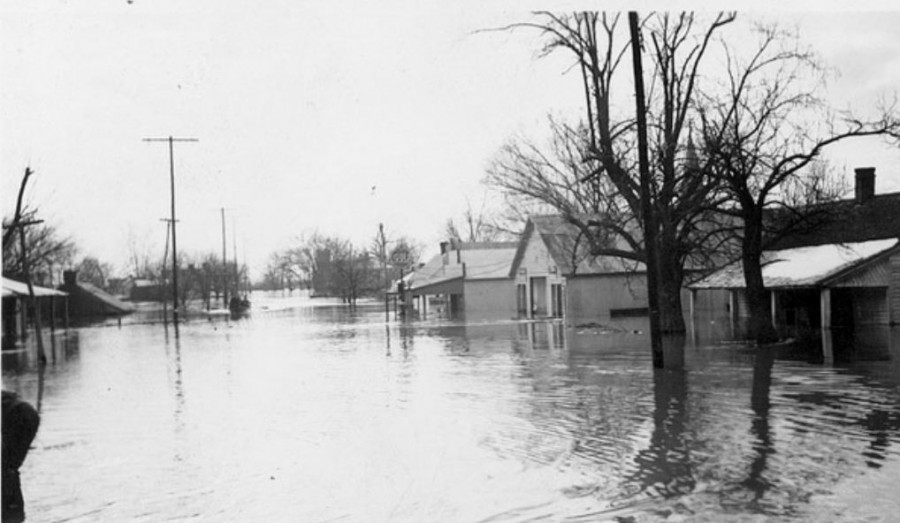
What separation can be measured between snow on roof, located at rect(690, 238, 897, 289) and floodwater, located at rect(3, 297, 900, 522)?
810cm

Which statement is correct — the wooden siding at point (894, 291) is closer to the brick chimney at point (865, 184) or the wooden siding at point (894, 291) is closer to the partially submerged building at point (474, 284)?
the brick chimney at point (865, 184)

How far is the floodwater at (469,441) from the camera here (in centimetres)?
695

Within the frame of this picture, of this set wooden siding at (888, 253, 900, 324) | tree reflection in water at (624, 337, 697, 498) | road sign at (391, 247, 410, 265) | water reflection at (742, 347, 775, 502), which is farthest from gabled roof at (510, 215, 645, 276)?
tree reflection in water at (624, 337, 697, 498)

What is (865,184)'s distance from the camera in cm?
2780

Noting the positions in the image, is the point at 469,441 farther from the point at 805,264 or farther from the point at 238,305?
the point at 238,305

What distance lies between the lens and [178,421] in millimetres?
11430

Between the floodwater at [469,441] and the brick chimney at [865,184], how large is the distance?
1178 centimetres

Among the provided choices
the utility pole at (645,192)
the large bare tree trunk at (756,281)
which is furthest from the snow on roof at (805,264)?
the utility pole at (645,192)

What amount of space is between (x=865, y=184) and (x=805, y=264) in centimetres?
360

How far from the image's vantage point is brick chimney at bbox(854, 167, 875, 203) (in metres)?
27.3

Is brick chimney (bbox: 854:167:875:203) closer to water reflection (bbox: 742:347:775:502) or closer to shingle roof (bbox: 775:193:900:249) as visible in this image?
shingle roof (bbox: 775:193:900:249)

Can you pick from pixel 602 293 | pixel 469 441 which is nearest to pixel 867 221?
pixel 602 293

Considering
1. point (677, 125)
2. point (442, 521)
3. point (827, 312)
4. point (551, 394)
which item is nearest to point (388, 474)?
point (442, 521)

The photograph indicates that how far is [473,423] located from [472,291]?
42327 millimetres
